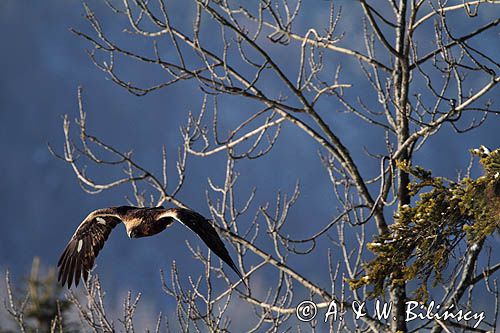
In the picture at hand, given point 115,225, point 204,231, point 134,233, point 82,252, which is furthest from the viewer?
point 82,252

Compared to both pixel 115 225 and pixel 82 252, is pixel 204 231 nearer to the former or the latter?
pixel 115 225

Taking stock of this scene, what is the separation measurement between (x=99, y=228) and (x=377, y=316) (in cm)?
305

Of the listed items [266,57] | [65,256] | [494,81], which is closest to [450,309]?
[494,81]

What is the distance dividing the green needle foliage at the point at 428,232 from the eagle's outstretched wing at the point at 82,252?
2593 millimetres

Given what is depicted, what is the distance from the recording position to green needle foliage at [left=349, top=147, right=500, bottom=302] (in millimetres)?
6590

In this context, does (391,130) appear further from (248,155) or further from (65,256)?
(65,256)

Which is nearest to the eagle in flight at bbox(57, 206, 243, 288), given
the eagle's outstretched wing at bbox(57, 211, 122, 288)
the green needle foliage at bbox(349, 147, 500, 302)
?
the eagle's outstretched wing at bbox(57, 211, 122, 288)

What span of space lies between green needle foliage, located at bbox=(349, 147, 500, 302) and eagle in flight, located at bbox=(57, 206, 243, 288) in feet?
4.63

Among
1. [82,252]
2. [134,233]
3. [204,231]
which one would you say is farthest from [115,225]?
[204,231]

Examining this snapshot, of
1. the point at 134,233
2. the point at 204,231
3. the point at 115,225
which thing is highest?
the point at 115,225

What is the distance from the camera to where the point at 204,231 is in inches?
228

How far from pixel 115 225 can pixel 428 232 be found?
3.05 metres

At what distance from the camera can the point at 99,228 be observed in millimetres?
7723

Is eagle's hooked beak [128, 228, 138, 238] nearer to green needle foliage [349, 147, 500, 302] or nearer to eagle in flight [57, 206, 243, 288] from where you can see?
eagle in flight [57, 206, 243, 288]
